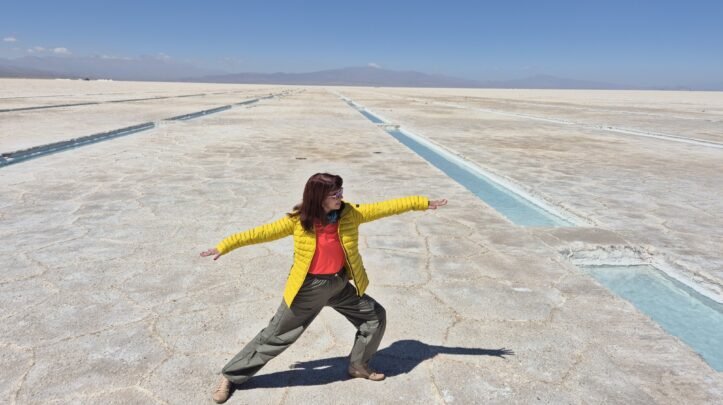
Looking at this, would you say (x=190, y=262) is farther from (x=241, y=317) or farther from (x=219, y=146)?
(x=219, y=146)

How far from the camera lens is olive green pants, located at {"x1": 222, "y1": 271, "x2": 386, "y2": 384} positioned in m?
1.87

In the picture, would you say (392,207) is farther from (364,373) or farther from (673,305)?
(673,305)

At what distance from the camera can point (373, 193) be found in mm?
5328

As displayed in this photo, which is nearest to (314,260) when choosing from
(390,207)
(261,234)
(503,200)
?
(261,234)

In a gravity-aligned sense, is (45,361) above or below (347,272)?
below

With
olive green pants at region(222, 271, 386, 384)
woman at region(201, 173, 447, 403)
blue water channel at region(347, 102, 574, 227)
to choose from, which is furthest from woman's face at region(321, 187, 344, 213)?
blue water channel at region(347, 102, 574, 227)

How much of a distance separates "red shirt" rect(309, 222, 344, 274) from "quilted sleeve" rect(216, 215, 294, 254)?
0.13 metres

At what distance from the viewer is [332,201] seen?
69.3 inches

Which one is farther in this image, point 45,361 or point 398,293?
point 398,293

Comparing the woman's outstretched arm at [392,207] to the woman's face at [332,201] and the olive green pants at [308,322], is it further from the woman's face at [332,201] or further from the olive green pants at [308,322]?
the olive green pants at [308,322]

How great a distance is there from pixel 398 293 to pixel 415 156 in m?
5.41

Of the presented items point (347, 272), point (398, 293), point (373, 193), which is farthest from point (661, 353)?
point (373, 193)

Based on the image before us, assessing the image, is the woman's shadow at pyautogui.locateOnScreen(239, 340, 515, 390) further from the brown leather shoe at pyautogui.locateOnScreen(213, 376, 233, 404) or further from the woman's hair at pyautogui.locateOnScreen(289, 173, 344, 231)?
the woman's hair at pyautogui.locateOnScreen(289, 173, 344, 231)

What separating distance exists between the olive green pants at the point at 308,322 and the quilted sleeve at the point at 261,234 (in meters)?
0.22
